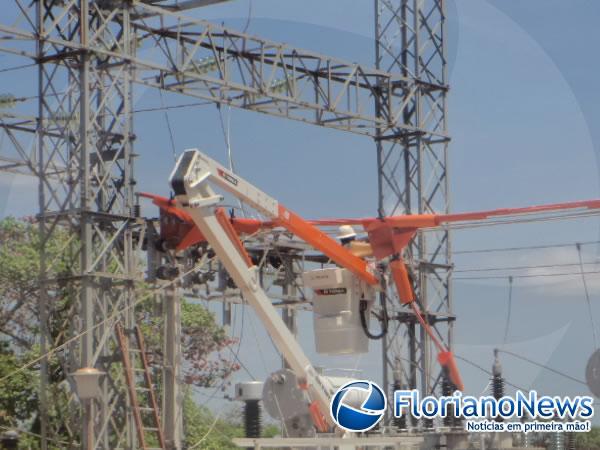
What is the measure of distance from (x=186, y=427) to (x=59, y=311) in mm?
10841

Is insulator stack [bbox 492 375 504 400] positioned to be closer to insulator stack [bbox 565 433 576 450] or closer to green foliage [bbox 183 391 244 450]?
insulator stack [bbox 565 433 576 450]

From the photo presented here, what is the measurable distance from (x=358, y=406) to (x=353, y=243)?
3590 millimetres

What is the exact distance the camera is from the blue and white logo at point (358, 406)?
19344mm

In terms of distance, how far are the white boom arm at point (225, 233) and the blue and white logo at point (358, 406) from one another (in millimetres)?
943

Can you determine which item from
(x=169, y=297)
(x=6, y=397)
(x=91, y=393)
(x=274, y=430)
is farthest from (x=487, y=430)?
(x=274, y=430)

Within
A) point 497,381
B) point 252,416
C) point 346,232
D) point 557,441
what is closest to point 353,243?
point 346,232

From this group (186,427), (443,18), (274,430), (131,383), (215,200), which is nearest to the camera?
(215,200)

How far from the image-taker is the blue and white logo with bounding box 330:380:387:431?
19.3 m

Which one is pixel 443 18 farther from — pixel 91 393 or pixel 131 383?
pixel 91 393

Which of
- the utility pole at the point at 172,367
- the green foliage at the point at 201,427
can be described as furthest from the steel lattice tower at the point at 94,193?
the green foliage at the point at 201,427

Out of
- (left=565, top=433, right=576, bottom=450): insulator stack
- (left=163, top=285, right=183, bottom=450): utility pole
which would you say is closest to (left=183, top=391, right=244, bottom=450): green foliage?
(left=163, top=285, right=183, bottom=450): utility pole

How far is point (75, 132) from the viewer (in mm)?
25922

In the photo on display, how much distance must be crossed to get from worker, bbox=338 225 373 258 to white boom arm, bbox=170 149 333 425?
2097 millimetres

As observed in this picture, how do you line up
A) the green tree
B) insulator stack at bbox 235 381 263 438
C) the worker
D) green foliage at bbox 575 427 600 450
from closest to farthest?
insulator stack at bbox 235 381 263 438, the worker, green foliage at bbox 575 427 600 450, the green tree
